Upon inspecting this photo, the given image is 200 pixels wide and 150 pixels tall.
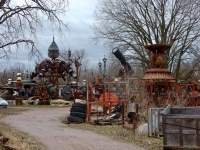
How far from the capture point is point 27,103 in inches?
1535

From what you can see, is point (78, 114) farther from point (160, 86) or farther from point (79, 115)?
point (160, 86)

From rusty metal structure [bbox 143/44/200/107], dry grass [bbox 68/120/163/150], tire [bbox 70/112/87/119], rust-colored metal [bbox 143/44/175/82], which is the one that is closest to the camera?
dry grass [bbox 68/120/163/150]

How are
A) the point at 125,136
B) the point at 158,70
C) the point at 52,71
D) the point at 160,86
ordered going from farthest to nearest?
the point at 52,71, the point at 160,86, the point at 158,70, the point at 125,136

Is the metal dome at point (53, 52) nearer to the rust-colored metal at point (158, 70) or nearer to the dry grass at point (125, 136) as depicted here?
the rust-colored metal at point (158, 70)

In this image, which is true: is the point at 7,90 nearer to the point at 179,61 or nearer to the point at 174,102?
the point at 179,61

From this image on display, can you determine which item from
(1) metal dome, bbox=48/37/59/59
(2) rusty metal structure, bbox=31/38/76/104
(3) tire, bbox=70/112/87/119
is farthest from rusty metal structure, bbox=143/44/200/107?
(1) metal dome, bbox=48/37/59/59

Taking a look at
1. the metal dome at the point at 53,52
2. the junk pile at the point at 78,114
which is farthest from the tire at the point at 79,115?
the metal dome at the point at 53,52

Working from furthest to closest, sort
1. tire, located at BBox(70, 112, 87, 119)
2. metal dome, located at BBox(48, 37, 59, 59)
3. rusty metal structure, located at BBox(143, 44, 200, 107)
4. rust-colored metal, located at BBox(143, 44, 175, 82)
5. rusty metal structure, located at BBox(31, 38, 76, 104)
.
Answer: metal dome, located at BBox(48, 37, 59, 59) → rusty metal structure, located at BBox(31, 38, 76, 104) → tire, located at BBox(70, 112, 87, 119) → rust-colored metal, located at BBox(143, 44, 175, 82) → rusty metal structure, located at BBox(143, 44, 200, 107)

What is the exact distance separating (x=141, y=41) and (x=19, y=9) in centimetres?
1894

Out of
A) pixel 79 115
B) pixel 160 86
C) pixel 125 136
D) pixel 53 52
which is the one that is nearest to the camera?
pixel 125 136

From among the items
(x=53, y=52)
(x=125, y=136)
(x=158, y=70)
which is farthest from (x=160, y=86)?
(x=53, y=52)

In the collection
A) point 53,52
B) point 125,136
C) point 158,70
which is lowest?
point 125,136

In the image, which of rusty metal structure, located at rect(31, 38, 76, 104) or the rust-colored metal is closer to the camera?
the rust-colored metal

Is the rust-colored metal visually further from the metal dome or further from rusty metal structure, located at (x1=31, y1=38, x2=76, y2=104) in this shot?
Answer: the metal dome
